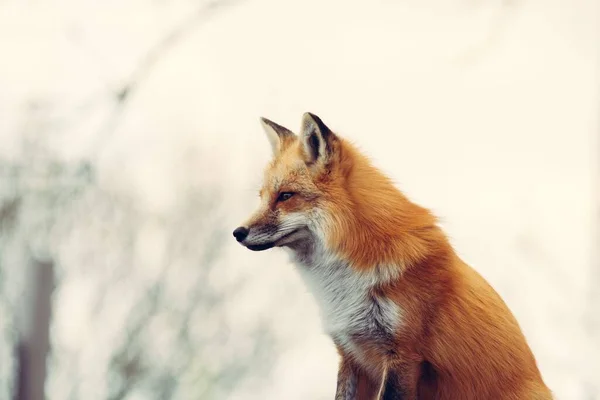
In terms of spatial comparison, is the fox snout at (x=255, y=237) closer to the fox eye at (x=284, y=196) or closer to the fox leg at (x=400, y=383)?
the fox eye at (x=284, y=196)

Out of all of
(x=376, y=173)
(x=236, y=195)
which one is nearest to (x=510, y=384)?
(x=376, y=173)

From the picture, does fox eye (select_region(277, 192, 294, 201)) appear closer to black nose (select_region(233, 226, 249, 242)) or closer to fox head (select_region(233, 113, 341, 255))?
fox head (select_region(233, 113, 341, 255))

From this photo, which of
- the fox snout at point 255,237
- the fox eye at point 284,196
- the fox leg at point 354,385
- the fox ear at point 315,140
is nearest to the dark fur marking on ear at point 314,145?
the fox ear at point 315,140

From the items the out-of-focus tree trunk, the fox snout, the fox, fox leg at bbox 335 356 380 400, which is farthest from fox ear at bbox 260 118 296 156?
the out-of-focus tree trunk

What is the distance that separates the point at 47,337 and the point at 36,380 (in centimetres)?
14

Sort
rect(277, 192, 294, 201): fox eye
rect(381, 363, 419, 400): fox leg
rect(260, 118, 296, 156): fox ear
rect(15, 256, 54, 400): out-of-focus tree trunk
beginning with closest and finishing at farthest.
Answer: rect(381, 363, 419, 400): fox leg
rect(277, 192, 294, 201): fox eye
rect(260, 118, 296, 156): fox ear
rect(15, 256, 54, 400): out-of-focus tree trunk

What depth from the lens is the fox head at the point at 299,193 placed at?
4.38 feet

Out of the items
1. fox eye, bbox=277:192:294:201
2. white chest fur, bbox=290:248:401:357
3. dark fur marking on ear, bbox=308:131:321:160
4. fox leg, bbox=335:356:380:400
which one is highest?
dark fur marking on ear, bbox=308:131:321:160

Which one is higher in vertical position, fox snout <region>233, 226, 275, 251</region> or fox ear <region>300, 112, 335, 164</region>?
fox ear <region>300, 112, 335, 164</region>

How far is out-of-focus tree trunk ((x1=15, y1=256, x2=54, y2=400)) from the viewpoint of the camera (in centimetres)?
206

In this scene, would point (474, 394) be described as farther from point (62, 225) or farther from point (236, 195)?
point (62, 225)

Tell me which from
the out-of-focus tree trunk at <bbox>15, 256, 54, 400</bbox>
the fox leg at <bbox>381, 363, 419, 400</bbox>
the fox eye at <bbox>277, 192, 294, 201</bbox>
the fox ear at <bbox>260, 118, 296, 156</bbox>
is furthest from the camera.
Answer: the out-of-focus tree trunk at <bbox>15, 256, 54, 400</bbox>

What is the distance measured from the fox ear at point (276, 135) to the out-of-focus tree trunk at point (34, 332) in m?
1.00

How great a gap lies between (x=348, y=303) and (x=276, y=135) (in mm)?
426
